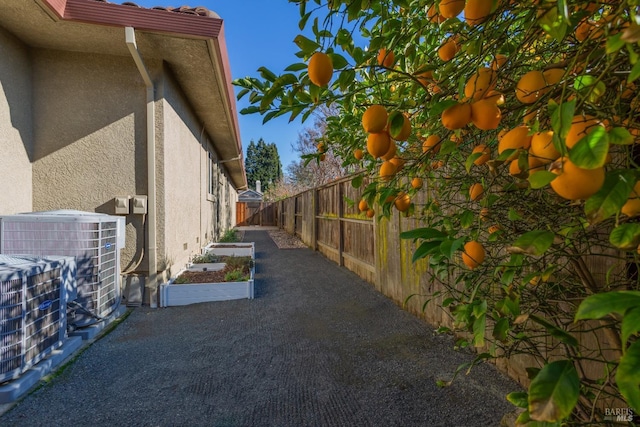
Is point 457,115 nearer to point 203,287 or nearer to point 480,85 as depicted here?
point 480,85

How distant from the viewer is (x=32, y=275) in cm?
225

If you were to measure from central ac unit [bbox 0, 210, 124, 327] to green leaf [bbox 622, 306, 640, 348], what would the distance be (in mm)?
3791

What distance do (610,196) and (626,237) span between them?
0.37ft

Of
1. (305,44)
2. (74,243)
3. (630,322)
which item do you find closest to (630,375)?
(630,322)

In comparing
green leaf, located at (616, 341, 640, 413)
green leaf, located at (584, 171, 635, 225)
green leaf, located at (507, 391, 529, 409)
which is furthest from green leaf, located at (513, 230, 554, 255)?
green leaf, located at (507, 391, 529, 409)

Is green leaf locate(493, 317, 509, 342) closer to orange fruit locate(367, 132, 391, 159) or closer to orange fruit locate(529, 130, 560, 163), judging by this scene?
orange fruit locate(529, 130, 560, 163)

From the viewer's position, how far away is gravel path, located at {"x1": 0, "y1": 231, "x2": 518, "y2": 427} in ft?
6.16

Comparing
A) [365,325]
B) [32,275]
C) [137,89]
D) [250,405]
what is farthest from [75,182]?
[365,325]

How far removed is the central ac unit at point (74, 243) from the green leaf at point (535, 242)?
3676 millimetres

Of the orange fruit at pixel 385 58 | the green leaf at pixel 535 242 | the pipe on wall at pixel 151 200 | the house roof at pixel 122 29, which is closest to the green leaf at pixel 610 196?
the green leaf at pixel 535 242

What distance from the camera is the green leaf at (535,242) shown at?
2.07 feet

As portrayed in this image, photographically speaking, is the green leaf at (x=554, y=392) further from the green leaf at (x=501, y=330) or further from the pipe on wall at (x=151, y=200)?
the pipe on wall at (x=151, y=200)

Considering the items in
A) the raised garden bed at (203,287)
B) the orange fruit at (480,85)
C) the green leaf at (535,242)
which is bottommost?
the raised garden bed at (203,287)

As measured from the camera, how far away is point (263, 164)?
1836 inches
